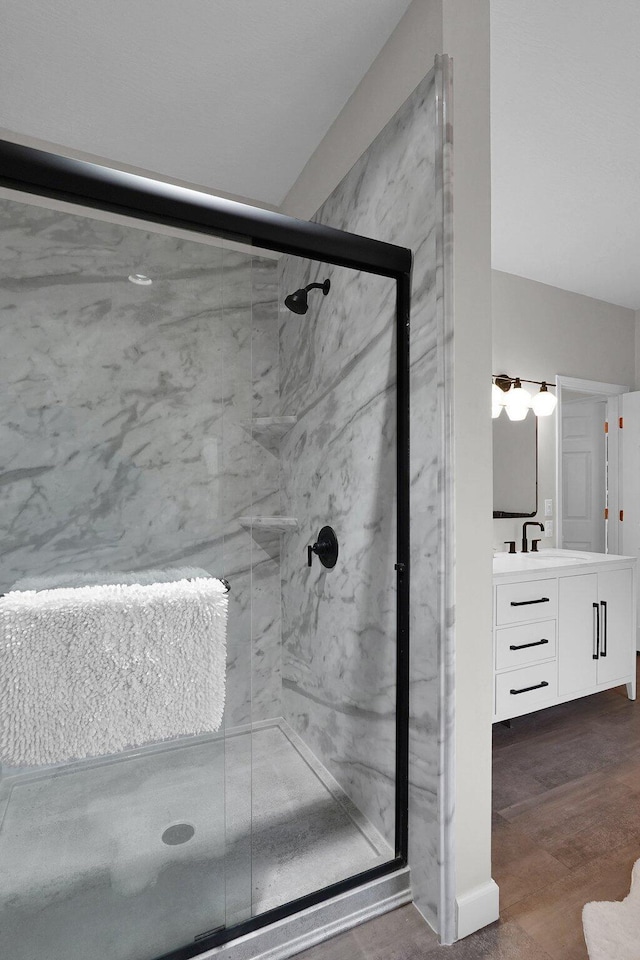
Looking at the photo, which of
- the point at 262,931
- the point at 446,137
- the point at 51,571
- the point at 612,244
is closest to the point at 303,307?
the point at 446,137

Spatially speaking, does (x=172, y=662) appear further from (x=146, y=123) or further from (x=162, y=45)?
(x=146, y=123)

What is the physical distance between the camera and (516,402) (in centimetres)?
323

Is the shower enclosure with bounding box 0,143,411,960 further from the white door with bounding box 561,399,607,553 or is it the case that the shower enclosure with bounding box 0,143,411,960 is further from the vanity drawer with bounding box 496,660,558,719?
the white door with bounding box 561,399,607,553

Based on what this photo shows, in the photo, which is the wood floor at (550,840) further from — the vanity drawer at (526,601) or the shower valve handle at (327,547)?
the shower valve handle at (327,547)

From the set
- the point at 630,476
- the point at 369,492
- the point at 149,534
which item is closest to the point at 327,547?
the point at 369,492

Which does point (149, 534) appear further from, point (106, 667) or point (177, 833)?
point (177, 833)

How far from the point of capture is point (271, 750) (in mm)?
1501


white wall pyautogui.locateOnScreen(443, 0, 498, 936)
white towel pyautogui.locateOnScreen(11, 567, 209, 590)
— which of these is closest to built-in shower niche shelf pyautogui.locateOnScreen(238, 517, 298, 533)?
white towel pyautogui.locateOnScreen(11, 567, 209, 590)

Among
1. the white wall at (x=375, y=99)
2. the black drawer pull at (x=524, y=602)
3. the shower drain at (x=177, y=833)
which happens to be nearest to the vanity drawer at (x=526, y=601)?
the black drawer pull at (x=524, y=602)

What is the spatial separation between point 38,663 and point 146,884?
593 mm

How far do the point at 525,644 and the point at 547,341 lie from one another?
6.90 ft

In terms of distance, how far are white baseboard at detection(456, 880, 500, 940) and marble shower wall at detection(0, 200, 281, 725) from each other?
2.54ft

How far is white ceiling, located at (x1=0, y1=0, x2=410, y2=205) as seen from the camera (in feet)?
5.01

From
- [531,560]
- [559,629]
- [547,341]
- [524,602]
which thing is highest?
[547,341]
